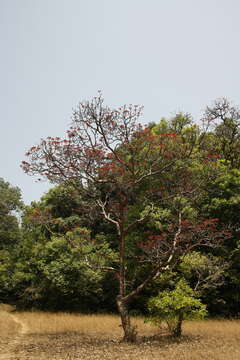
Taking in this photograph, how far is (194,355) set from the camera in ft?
26.1

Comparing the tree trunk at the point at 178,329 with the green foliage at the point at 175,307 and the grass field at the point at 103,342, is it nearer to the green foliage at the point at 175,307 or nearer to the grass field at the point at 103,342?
the green foliage at the point at 175,307

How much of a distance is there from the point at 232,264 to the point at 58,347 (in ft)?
40.5

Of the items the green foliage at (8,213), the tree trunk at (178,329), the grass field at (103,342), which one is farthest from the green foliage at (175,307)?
the green foliage at (8,213)

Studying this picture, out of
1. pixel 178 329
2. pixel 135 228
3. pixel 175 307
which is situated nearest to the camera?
pixel 175 307

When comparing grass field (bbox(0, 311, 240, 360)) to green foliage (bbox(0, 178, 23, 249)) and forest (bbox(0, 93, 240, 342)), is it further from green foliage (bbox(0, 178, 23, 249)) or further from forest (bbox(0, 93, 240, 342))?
green foliage (bbox(0, 178, 23, 249))

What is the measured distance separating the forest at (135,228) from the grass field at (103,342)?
3.19 ft

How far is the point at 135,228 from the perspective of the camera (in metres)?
21.2

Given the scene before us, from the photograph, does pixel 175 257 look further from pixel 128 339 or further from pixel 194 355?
pixel 194 355

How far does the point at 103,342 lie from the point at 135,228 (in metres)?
10.8

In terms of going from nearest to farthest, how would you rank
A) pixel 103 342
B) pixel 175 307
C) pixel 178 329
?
pixel 103 342 < pixel 175 307 < pixel 178 329

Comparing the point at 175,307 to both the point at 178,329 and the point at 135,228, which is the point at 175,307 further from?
the point at 135,228

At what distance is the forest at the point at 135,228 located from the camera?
38.0 ft

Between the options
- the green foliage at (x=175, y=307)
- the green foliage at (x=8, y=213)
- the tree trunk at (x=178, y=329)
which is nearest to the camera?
the green foliage at (x=175, y=307)

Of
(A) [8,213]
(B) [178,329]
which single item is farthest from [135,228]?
(A) [8,213]
